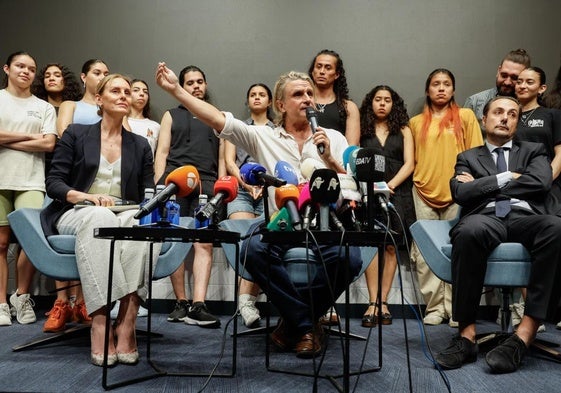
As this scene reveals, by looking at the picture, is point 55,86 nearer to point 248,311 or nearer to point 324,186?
point 248,311

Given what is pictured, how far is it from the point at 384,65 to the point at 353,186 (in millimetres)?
2946

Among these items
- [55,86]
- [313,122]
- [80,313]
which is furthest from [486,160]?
[55,86]

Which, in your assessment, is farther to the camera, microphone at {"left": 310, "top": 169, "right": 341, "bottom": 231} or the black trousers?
the black trousers

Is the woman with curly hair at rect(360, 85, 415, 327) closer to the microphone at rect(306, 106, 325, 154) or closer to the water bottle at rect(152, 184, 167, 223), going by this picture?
the microphone at rect(306, 106, 325, 154)

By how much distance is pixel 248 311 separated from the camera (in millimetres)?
3518

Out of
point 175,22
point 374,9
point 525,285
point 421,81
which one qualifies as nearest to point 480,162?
point 525,285

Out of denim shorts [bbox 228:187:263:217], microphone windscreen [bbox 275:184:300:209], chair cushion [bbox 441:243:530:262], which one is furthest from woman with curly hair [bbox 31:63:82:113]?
chair cushion [bbox 441:243:530:262]

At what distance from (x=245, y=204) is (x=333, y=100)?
41.0 inches

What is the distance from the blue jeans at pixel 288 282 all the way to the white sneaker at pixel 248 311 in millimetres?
750

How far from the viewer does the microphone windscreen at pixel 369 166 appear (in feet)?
6.43

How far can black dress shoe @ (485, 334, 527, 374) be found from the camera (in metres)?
2.40

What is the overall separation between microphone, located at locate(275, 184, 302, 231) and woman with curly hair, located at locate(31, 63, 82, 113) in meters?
2.75

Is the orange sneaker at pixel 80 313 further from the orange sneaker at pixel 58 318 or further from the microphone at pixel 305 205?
the microphone at pixel 305 205

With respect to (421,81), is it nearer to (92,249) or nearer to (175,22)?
(175,22)
